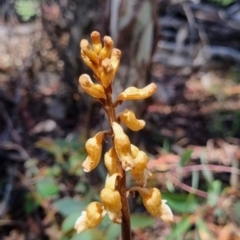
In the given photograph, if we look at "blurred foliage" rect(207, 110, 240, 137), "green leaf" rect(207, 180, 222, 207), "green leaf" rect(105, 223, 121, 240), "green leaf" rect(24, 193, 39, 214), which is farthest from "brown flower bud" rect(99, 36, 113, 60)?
"blurred foliage" rect(207, 110, 240, 137)

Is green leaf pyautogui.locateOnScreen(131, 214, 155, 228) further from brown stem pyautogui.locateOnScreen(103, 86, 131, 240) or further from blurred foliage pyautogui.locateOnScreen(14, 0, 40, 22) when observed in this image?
blurred foliage pyautogui.locateOnScreen(14, 0, 40, 22)

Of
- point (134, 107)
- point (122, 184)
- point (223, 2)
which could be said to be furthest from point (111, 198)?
point (223, 2)

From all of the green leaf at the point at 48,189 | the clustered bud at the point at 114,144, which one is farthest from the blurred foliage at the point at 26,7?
the clustered bud at the point at 114,144

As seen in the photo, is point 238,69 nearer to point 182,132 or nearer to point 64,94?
point 182,132

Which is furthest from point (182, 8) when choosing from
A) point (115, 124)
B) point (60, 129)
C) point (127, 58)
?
point (115, 124)

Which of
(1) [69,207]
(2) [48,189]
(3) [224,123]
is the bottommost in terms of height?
(3) [224,123]

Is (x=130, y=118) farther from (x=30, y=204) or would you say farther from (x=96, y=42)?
(x=30, y=204)
